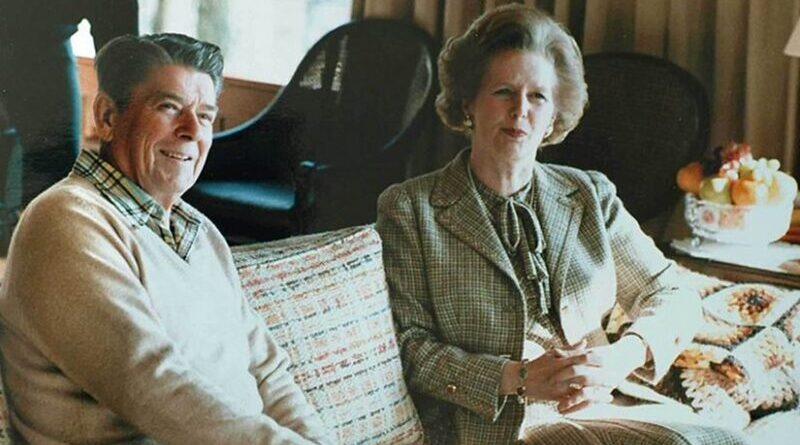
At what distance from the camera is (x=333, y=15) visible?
1462 millimetres

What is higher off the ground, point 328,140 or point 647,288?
point 328,140

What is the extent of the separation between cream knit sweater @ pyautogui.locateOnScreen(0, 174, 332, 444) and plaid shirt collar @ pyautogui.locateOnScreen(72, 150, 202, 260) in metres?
0.01

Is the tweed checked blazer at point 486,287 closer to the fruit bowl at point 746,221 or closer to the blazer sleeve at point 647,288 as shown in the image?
the blazer sleeve at point 647,288

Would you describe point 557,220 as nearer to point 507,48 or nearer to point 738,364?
point 507,48

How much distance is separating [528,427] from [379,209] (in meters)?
0.36

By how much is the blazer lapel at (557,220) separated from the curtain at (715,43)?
16 centimetres

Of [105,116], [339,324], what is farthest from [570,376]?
[105,116]

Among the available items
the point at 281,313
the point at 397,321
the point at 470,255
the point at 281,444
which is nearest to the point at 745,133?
the point at 470,255

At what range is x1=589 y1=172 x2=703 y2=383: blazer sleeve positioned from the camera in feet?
4.73

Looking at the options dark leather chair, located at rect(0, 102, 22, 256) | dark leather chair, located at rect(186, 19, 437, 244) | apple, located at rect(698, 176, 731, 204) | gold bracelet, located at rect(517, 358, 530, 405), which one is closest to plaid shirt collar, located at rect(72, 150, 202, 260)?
dark leather chair, located at rect(0, 102, 22, 256)

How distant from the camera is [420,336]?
4.48ft

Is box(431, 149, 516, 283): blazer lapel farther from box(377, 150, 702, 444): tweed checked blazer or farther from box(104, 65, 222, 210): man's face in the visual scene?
box(104, 65, 222, 210): man's face

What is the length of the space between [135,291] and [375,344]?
0.43 metres

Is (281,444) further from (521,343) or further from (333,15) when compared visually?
(333,15)
